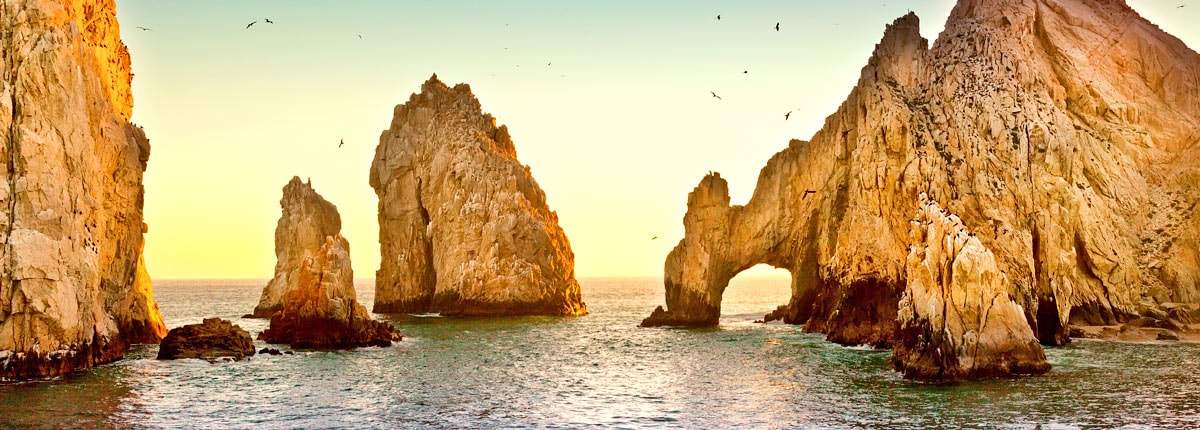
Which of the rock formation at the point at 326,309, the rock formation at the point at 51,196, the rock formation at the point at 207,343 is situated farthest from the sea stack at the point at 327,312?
the rock formation at the point at 51,196

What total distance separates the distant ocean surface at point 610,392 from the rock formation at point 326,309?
1888 mm

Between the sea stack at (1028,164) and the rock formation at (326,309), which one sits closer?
the sea stack at (1028,164)

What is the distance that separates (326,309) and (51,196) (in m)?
18.5

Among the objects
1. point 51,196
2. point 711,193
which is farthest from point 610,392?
point 711,193

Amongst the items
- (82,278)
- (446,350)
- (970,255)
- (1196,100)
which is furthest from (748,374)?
(1196,100)

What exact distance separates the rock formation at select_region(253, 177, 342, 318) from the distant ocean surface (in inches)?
1452

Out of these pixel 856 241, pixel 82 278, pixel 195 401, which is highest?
pixel 856 241

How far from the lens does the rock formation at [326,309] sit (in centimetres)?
5297

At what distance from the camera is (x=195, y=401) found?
3484 centimetres

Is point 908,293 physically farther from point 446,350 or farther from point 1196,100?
point 1196,100

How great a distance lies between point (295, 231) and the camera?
88.1 meters

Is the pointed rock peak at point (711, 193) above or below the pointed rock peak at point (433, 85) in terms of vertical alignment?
below

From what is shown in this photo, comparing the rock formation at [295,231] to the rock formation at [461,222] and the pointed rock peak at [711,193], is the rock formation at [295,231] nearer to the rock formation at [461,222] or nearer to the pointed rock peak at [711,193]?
the rock formation at [461,222]

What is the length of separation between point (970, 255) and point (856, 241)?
63.0 feet
